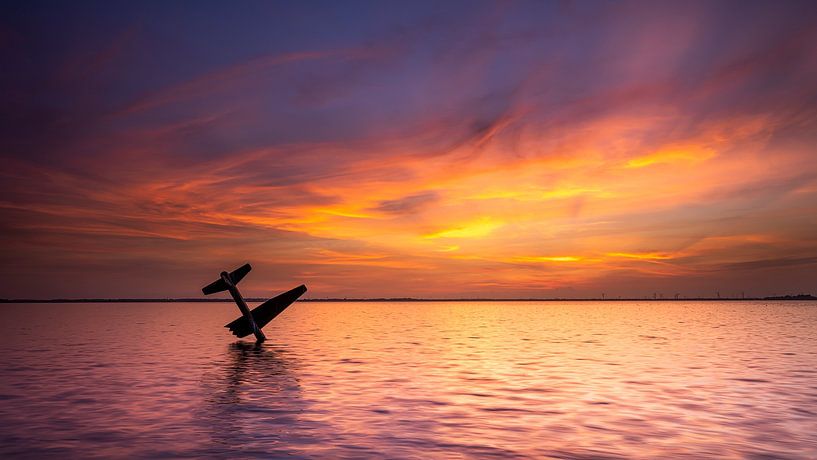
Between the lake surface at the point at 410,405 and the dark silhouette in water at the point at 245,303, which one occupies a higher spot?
the dark silhouette in water at the point at 245,303

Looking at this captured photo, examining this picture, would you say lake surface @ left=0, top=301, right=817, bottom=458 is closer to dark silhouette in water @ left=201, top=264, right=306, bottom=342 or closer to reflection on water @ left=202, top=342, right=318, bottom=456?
reflection on water @ left=202, top=342, right=318, bottom=456

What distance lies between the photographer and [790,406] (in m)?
17.8


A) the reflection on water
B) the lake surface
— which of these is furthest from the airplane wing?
the reflection on water

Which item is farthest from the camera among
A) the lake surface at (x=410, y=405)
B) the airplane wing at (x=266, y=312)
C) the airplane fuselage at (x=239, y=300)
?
the airplane wing at (x=266, y=312)

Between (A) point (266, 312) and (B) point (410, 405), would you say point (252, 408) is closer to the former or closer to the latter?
(B) point (410, 405)

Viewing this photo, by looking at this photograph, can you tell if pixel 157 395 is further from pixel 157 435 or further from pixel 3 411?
pixel 157 435

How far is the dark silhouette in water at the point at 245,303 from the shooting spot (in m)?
39.3

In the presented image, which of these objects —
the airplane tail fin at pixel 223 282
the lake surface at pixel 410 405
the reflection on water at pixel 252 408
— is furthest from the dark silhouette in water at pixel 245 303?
the reflection on water at pixel 252 408

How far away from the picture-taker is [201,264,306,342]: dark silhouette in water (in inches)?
1549

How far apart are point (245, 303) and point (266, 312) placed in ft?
11.3

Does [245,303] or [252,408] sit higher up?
[245,303]

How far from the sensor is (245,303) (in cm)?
3856

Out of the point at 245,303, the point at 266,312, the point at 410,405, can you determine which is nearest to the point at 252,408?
the point at 410,405

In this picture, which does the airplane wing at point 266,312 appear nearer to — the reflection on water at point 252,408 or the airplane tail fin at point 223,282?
the airplane tail fin at point 223,282
